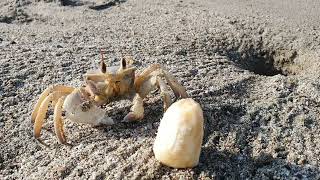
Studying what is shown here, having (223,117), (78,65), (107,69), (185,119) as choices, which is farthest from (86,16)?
(185,119)

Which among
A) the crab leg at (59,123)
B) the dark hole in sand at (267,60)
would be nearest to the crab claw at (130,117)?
the crab leg at (59,123)

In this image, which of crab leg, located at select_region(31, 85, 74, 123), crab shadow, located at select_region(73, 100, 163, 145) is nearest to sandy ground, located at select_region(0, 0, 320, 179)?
crab shadow, located at select_region(73, 100, 163, 145)

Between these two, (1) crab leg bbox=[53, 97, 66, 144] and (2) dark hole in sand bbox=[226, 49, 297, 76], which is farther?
(2) dark hole in sand bbox=[226, 49, 297, 76]

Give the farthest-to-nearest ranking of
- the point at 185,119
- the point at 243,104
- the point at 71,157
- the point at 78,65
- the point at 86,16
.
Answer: the point at 86,16
the point at 78,65
the point at 243,104
the point at 71,157
the point at 185,119

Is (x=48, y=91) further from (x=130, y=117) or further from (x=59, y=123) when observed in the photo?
(x=130, y=117)

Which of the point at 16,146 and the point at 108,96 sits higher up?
the point at 108,96

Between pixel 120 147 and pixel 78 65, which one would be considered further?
pixel 78 65

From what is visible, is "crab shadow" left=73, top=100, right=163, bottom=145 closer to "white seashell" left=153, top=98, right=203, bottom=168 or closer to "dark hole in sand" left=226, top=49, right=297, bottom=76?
"white seashell" left=153, top=98, right=203, bottom=168

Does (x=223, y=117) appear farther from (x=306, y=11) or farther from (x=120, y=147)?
(x=306, y=11)
